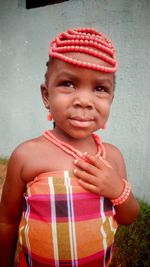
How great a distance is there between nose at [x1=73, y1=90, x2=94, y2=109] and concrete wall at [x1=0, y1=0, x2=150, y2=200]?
190cm

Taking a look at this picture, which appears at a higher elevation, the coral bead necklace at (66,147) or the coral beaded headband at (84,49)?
the coral beaded headband at (84,49)

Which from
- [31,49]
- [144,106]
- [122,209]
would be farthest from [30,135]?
[122,209]

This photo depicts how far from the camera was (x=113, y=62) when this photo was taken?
58.7 inches

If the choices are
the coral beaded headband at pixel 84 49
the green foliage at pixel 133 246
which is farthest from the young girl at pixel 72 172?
the green foliage at pixel 133 246

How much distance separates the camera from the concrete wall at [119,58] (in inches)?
128

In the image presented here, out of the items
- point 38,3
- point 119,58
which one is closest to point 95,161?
point 119,58

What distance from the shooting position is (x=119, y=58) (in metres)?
3.40

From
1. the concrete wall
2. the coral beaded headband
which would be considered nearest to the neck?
the coral beaded headband

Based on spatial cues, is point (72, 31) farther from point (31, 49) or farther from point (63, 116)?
point (31, 49)

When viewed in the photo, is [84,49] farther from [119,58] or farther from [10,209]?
[119,58]

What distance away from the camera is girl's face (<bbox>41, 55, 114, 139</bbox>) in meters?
1.42

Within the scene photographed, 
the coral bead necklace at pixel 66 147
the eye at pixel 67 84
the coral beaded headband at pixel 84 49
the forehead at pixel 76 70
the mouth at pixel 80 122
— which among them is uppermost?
the coral beaded headband at pixel 84 49

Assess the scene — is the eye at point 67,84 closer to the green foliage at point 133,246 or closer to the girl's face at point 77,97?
the girl's face at point 77,97

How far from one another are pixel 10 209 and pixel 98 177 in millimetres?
539
